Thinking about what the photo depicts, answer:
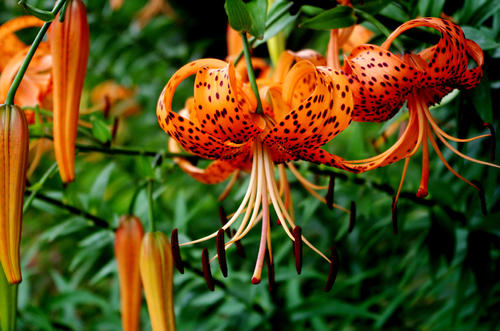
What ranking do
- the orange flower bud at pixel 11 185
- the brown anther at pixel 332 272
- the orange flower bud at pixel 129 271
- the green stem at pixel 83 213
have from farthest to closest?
the green stem at pixel 83 213 < the orange flower bud at pixel 129 271 < the brown anther at pixel 332 272 < the orange flower bud at pixel 11 185

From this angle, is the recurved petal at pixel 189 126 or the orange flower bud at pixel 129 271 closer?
the recurved petal at pixel 189 126

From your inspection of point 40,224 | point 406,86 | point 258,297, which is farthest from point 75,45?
point 40,224

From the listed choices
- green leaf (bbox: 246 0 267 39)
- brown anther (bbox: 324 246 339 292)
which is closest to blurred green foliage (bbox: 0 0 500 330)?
green leaf (bbox: 246 0 267 39)

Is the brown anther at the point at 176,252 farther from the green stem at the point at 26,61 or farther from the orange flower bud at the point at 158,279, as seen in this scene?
the green stem at the point at 26,61

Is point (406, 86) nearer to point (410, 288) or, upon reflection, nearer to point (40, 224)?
point (410, 288)

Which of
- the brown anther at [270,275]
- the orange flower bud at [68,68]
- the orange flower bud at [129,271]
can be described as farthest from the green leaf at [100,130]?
the brown anther at [270,275]

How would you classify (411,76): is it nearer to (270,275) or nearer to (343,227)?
(270,275)
